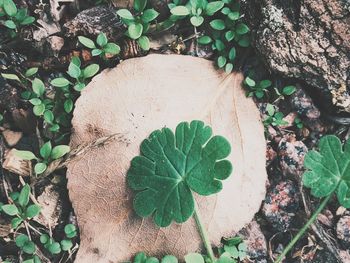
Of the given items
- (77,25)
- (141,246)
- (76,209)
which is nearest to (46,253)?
(76,209)

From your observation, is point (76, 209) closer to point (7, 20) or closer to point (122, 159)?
point (122, 159)

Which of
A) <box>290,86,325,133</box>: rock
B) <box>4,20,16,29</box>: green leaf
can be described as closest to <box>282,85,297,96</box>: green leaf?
<box>290,86,325,133</box>: rock

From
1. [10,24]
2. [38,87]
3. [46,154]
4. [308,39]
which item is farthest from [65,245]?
[308,39]

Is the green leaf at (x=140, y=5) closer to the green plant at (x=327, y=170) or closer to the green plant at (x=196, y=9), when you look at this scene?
the green plant at (x=196, y=9)

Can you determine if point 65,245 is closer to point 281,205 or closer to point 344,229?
point 281,205

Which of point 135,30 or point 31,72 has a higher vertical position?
point 135,30

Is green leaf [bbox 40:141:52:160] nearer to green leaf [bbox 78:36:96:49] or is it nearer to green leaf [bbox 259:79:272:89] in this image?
green leaf [bbox 78:36:96:49]
